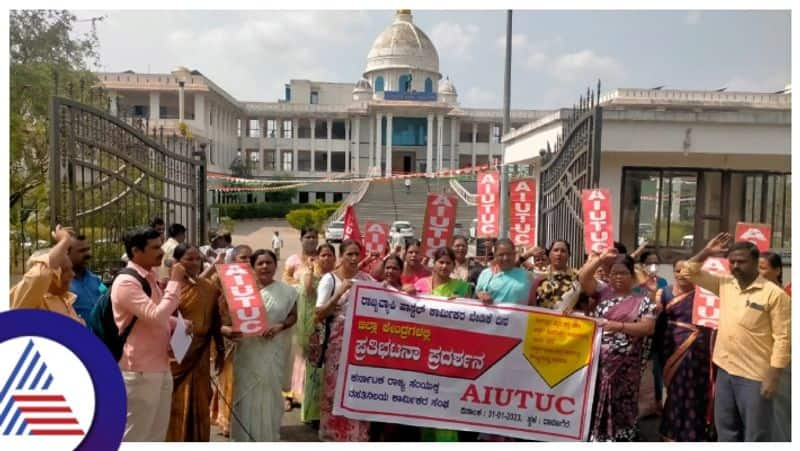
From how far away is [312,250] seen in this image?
5.94 metres

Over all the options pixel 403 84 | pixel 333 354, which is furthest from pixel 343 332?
pixel 403 84

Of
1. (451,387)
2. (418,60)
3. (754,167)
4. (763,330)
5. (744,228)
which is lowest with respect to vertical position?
(451,387)

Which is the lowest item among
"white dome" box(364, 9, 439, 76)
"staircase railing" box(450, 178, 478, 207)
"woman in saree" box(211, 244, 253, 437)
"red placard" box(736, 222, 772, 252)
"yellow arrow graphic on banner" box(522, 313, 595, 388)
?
"woman in saree" box(211, 244, 253, 437)

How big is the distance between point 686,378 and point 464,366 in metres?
1.42

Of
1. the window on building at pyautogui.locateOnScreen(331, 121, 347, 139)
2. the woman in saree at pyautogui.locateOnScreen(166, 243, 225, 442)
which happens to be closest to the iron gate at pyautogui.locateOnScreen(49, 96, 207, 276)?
the woman in saree at pyautogui.locateOnScreen(166, 243, 225, 442)

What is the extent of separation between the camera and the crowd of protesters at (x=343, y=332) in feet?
12.1

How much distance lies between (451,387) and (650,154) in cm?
693

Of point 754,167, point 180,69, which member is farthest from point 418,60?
point 754,167

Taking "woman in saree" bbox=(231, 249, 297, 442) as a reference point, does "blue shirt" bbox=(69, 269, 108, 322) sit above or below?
above

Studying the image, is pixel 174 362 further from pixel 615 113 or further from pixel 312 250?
pixel 615 113

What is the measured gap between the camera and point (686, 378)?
4219 mm

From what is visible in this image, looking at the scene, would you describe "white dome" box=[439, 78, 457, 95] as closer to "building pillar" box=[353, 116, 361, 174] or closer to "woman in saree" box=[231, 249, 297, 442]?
"building pillar" box=[353, 116, 361, 174]

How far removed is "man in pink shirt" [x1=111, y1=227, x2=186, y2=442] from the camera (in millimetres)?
3562

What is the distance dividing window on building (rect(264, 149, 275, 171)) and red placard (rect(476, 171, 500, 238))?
134 feet
